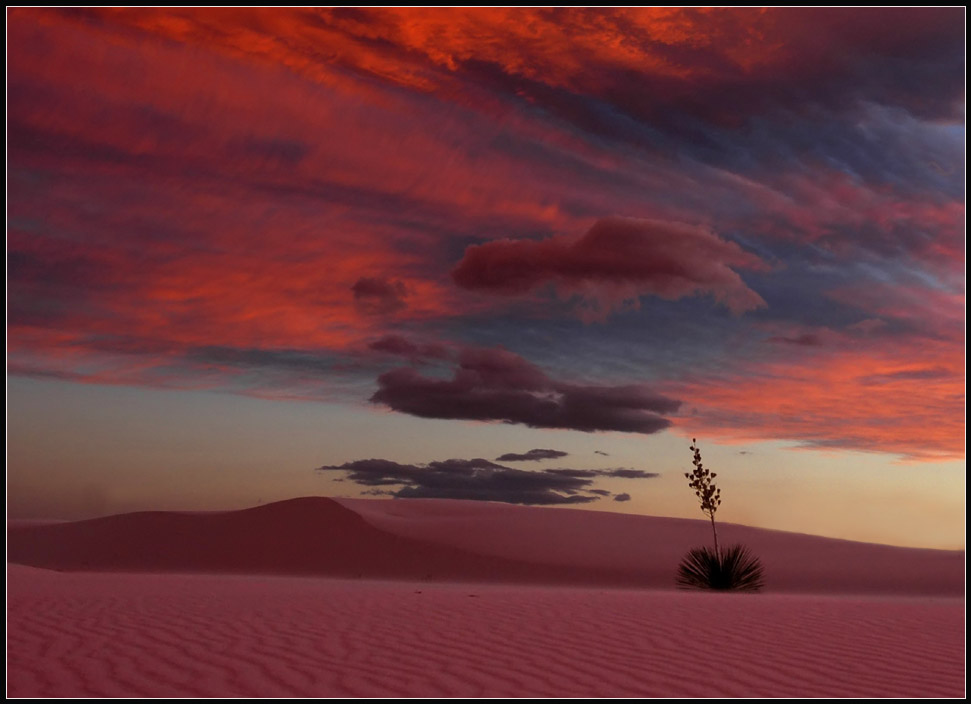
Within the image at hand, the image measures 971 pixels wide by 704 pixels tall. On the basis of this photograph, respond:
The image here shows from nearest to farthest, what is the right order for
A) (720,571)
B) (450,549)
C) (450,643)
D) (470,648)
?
1. (470,648)
2. (450,643)
3. (720,571)
4. (450,549)

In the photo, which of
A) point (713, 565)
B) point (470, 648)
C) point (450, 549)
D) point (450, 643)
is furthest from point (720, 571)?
point (450, 549)

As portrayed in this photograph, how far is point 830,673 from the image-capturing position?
24.9ft

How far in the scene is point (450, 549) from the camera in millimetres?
32094

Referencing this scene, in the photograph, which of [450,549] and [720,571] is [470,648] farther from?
[450,549]

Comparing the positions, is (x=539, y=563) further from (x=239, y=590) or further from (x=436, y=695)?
(x=436, y=695)

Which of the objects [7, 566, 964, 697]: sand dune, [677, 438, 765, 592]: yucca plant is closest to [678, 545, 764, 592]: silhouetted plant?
[677, 438, 765, 592]: yucca plant

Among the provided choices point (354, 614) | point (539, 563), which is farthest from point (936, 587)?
point (354, 614)

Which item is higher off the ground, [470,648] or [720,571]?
[720,571]

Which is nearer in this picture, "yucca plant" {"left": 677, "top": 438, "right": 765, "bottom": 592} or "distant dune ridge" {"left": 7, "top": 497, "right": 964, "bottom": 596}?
"yucca plant" {"left": 677, "top": 438, "right": 765, "bottom": 592}

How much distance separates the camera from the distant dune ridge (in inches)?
1132

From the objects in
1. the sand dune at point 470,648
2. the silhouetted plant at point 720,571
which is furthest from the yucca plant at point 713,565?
the sand dune at point 470,648

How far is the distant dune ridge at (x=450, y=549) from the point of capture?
28.8 m

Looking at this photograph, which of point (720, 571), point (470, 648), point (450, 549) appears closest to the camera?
point (470, 648)

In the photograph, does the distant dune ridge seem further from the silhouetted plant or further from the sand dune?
the sand dune
